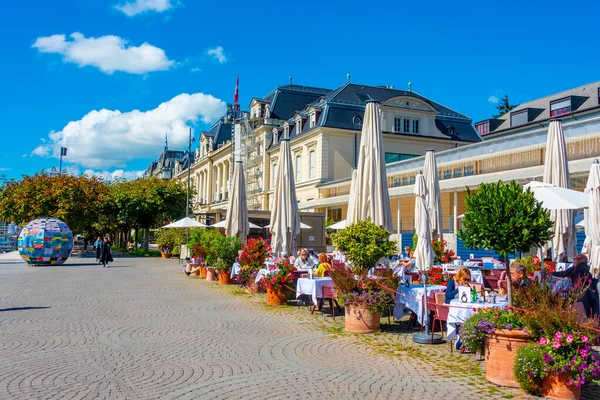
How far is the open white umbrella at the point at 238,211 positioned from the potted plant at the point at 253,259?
14.9 feet

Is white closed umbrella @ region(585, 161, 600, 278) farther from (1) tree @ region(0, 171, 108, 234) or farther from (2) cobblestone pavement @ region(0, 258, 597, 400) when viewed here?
(1) tree @ region(0, 171, 108, 234)

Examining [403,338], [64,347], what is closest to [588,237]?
[403,338]

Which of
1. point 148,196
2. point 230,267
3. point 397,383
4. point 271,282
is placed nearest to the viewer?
point 397,383

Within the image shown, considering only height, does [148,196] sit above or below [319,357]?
above

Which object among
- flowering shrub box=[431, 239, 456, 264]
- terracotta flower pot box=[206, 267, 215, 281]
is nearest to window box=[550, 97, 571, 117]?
flowering shrub box=[431, 239, 456, 264]

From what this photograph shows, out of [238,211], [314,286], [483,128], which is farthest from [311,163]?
[314,286]

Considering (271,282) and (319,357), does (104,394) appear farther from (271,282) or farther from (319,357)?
(271,282)

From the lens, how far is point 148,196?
141ft

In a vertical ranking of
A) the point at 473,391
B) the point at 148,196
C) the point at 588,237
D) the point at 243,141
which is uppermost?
the point at 243,141

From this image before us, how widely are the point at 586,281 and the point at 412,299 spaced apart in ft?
8.95

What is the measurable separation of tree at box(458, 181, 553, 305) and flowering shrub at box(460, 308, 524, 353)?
874 millimetres

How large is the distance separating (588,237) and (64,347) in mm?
10100

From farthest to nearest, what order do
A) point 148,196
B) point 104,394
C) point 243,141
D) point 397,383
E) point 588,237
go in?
point 243,141 < point 148,196 < point 588,237 < point 397,383 < point 104,394

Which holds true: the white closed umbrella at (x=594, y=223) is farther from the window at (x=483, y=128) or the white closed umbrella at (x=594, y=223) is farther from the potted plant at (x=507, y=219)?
the window at (x=483, y=128)
